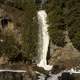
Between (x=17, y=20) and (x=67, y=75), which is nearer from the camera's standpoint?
(x=67, y=75)

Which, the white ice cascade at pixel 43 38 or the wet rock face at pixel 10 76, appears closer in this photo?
the wet rock face at pixel 10 76

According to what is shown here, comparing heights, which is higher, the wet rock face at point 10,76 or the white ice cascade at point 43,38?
the white ice cascade at point 43,38

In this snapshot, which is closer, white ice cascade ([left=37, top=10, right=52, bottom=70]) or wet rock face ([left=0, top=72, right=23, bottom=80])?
wet rock face ([left=0, top=72, right=23, bottom=80])

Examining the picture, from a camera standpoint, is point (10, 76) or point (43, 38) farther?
point (43, 38)

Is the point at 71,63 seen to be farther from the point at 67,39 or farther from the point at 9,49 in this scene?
the point at 9,49

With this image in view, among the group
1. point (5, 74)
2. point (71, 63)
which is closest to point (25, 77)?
point (5, 74)

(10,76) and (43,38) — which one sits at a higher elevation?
(43,38)

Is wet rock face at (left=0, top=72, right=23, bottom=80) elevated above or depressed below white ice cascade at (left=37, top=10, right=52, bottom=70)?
below

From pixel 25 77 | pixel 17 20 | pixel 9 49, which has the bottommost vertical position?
pixel 25 77
